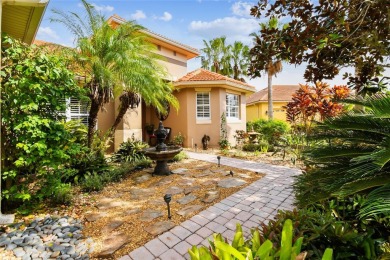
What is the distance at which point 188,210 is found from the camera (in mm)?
4578

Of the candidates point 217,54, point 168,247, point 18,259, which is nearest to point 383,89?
point 168,247

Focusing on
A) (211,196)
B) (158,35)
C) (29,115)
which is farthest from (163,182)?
(158,35)

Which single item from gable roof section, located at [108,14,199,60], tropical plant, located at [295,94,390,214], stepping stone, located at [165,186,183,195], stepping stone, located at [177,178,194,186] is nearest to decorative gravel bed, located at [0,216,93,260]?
stepping stone, located at [165,186,183,195]

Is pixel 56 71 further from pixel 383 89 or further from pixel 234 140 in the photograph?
pixel 234 140

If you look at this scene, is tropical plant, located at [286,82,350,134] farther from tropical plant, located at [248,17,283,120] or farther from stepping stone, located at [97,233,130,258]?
stepping stone, located at [97,233,130,258]

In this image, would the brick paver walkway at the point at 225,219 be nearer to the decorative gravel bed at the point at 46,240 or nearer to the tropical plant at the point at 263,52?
the decorative gravel bed at the point at 46,240

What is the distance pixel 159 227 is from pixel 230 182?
3.09m

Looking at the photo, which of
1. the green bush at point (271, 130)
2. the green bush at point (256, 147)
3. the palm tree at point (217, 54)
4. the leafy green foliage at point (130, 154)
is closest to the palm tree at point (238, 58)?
the palm tree at point (217, 54)

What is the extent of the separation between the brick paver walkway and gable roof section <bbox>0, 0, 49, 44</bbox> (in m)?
5.14

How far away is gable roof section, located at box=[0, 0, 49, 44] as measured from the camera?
430 centimetres

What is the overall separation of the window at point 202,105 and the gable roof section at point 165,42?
3.48 meters

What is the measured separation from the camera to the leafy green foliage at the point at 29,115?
3996 mm

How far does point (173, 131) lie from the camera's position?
46.0ft

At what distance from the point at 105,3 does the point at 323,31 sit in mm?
6689
